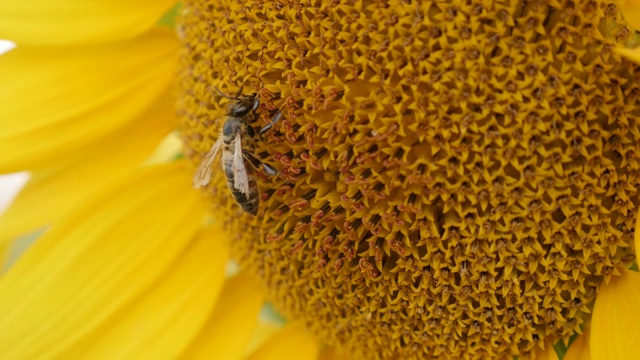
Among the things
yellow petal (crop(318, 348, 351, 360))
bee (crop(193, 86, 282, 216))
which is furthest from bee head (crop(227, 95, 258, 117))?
yellow petal (crop(318, 348, 351, 360))

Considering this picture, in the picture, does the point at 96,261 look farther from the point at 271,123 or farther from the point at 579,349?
the point at 579,349

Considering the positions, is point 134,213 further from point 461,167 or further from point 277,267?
point 461,167

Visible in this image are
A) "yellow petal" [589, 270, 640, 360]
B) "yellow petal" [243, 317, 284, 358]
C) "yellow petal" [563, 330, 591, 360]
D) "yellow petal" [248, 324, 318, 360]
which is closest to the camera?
"yellow petal" [589, 270, 640, 360]

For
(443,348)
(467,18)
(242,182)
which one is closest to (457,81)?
(467,18)

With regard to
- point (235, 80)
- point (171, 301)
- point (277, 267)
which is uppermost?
point (235, 80)

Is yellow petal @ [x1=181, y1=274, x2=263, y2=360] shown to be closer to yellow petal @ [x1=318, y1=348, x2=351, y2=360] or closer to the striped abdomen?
yellow petal @ [x1=318, y1=348, x2=351, y2=360]

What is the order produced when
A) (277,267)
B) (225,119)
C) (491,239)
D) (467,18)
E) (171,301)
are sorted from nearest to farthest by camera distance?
(467,18)
(491,239)
(225,119)
(277,267)
(171,301)
